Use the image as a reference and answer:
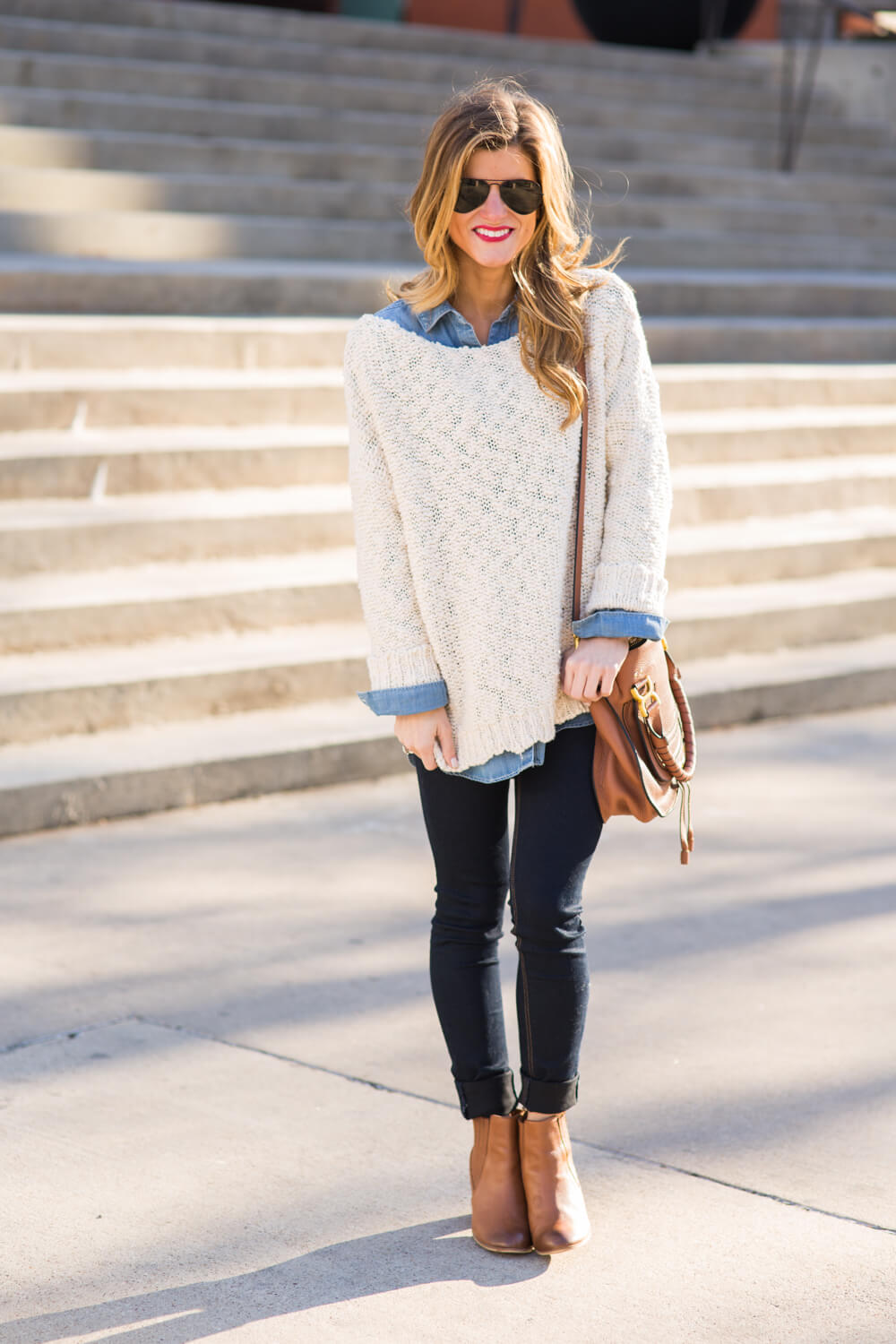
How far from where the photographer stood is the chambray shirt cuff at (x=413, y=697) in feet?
9.25

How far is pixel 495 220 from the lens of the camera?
2.77 m

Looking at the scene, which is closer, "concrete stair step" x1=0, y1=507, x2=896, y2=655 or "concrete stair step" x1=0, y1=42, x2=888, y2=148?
"concrete stair step" x1=0, y1=507, x2=896, y2=655

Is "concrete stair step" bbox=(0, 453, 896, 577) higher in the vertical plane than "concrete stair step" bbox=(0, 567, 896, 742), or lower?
higher

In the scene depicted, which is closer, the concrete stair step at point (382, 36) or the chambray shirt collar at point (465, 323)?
the chambray shirt collar at point (465, 323)

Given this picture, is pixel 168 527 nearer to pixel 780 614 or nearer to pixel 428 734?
pixel 780 614

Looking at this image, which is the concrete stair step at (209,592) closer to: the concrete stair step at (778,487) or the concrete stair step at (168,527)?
the concrete stair step at (168,527)

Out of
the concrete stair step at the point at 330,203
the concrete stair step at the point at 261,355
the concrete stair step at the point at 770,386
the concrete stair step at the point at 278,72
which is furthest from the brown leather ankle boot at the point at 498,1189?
the concrete stair step at the point at 278,72

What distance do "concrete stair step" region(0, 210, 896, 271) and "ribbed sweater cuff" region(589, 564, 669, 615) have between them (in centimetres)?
396

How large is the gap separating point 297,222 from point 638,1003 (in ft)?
19.3

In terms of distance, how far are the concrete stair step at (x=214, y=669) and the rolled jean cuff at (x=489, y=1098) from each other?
9.28ft

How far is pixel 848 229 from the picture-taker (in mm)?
11688

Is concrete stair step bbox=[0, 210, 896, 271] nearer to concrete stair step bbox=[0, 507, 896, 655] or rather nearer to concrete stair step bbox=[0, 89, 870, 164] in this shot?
concrete stair step bbox=[0, 89, 870, 164]

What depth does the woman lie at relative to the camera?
2783 mm

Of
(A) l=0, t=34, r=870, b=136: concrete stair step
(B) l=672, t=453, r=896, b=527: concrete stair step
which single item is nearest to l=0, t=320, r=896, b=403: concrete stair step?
(B) l=672, t=453, r=896, b=527: concrete stair step
